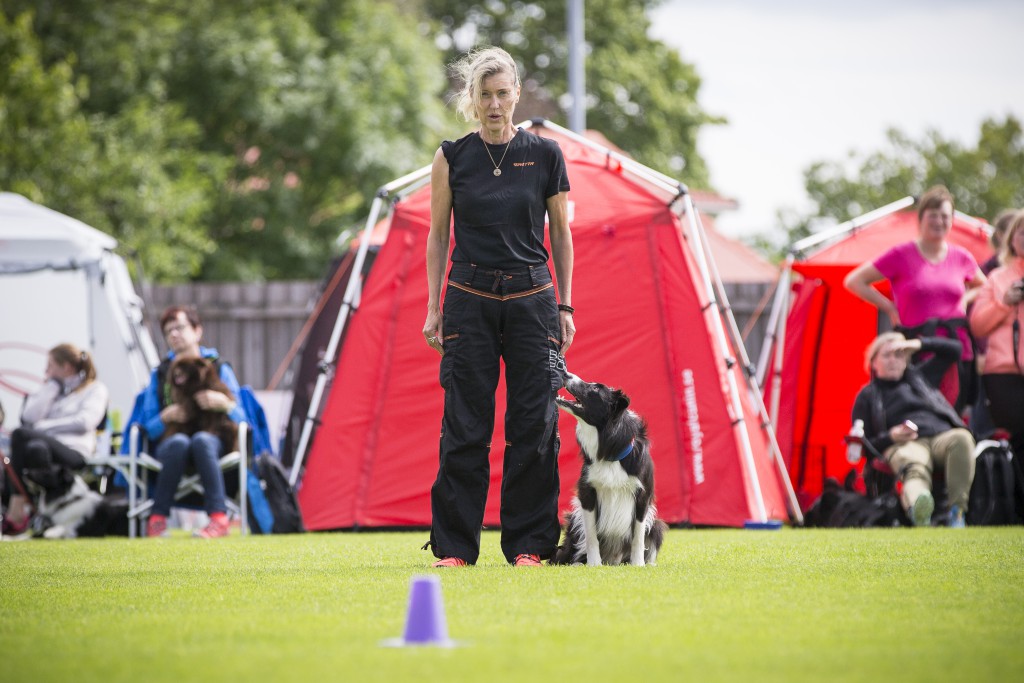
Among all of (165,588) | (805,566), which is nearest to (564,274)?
(805,566)

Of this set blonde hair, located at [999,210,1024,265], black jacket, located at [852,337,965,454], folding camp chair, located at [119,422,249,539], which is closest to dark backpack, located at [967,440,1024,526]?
black jacket, located at [852,337,965,454]

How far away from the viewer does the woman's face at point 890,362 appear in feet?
24.7

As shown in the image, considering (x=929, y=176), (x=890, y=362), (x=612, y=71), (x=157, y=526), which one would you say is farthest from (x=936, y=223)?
(x=929, y=176)

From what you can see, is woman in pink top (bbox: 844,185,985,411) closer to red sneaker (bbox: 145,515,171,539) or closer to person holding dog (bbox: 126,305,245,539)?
person holding dog (bbox: 126,305,245,539)

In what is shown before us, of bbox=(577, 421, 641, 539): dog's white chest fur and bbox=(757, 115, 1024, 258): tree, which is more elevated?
bbox=(757, 115, 1024, 258): tree

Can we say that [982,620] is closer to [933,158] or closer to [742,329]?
[742,329]

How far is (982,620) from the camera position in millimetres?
3484

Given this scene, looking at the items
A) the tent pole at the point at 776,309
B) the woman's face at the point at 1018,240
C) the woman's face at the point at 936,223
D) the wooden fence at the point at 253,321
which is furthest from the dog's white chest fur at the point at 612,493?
the wooden fence at the point at 253,321

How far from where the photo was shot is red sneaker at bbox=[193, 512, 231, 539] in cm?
736

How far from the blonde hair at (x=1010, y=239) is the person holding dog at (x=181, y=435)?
452 cm

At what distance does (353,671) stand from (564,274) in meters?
2.44

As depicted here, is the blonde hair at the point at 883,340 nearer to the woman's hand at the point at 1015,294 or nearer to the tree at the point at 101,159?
the woman's hand at the point at 1015,294

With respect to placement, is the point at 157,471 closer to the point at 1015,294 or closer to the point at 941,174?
the point at 1015,294

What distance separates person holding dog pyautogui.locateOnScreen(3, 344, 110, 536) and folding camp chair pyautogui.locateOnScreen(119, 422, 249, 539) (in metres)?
0.28
